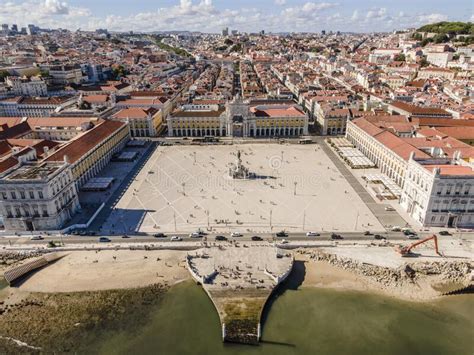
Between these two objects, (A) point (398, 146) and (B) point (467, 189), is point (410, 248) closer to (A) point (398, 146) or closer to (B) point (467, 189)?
(B) point (467, 189)

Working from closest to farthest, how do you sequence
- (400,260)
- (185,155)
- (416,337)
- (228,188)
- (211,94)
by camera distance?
(416,337) → (400,260) → (228,188) → (185,155) → (211,94)

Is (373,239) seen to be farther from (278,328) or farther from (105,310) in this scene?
(105,310)

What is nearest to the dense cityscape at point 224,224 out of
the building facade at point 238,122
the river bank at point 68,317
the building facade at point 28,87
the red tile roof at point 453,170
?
the river bank at point 68,317

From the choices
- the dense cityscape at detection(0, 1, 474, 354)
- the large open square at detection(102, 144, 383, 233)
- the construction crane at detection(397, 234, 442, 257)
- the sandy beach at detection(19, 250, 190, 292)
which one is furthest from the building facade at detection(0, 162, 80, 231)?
the construction crane at detection(397, 234, 442, 257)

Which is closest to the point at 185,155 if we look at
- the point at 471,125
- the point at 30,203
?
the point at 30,203

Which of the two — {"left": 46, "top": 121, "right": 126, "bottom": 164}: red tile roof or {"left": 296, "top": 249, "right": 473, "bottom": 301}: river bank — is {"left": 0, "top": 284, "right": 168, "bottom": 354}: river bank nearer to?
{"left": 296, "top": 249, "right": 473, "bottom": 301}: river bank
